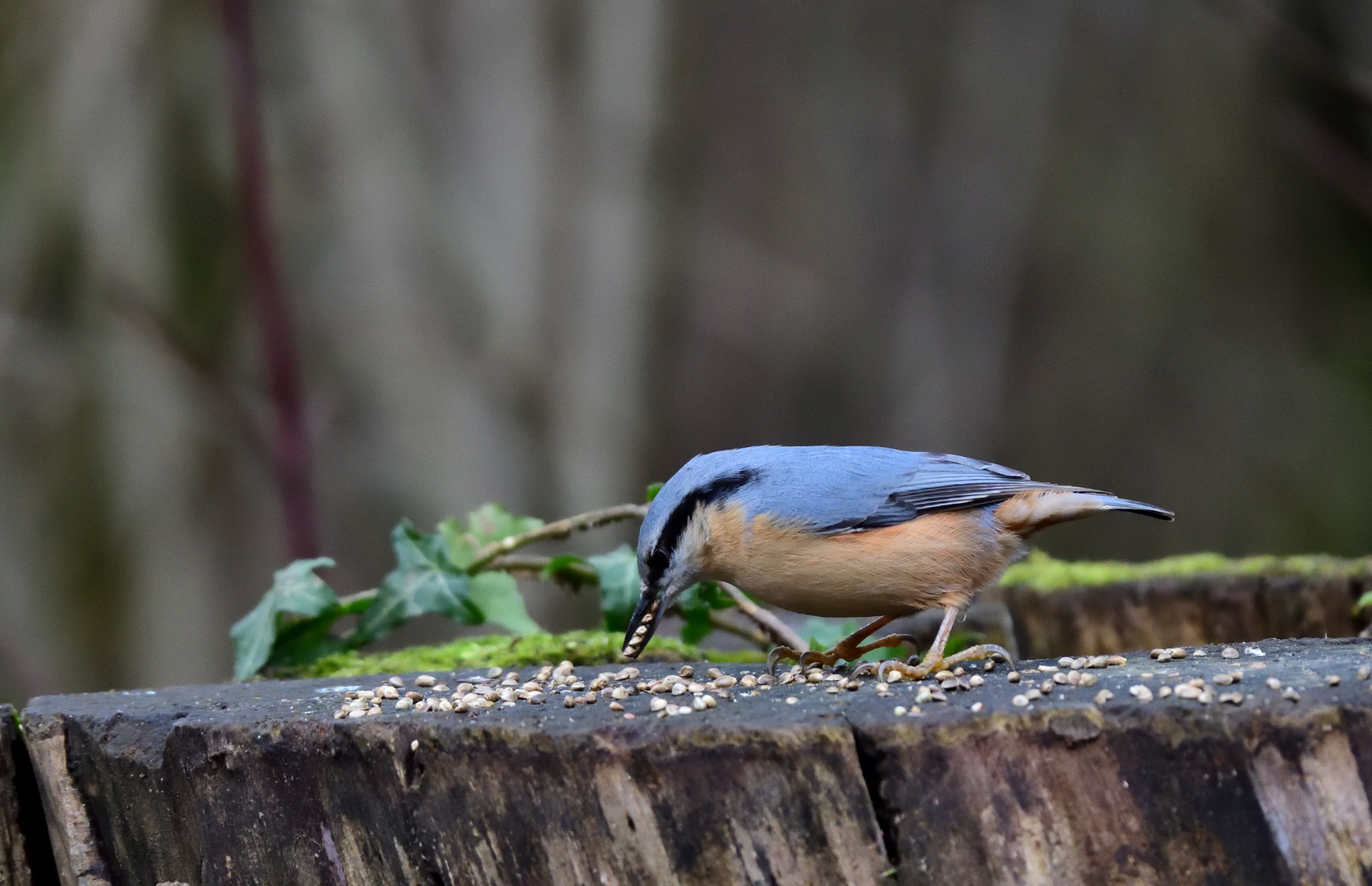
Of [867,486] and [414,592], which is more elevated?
[867,486]

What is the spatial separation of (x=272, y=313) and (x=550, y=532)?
5.32 ft

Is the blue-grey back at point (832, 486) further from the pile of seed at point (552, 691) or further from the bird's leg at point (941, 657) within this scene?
the pile of seed at point (552, 691)

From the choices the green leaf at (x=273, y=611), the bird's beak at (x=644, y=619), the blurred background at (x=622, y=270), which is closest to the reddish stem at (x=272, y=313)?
the blurred background at (x=622, y=270)

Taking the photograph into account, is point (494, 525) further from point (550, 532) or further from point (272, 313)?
point (272, 313)

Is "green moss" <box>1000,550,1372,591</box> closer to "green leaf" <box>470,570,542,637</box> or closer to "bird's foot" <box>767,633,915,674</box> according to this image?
"bird's foot" <box>767,633,915,674</box>

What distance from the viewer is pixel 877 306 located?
755 centimetres

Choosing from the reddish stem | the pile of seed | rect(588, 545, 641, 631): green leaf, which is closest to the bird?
the pile of seed

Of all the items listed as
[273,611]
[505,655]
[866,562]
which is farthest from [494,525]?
[866,562]

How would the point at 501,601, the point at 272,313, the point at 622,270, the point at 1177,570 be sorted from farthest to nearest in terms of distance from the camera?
the point at 622,270
the point at 272,313
the point at 1177,570
the point at 501,601

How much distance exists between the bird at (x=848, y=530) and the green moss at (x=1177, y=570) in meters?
1.09

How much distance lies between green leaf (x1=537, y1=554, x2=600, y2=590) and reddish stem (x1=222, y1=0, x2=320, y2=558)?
3.84 feet

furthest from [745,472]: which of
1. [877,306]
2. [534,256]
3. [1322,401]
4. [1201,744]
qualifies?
[1322,401]

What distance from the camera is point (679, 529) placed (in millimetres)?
2469

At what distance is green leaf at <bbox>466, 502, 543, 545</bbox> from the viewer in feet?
10.5
